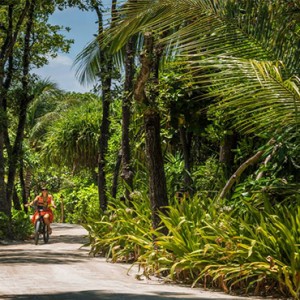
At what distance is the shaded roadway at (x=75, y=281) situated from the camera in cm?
973

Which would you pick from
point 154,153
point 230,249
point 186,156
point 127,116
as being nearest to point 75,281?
point 230,249

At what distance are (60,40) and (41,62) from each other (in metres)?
0.94

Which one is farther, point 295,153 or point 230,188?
point 230,188

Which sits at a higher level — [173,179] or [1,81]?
[1,81]

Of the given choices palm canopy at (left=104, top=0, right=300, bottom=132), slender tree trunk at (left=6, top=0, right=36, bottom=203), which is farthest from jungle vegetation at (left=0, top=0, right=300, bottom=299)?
slender tree trunk at (left=6, top=0, right=36, bottom=203)

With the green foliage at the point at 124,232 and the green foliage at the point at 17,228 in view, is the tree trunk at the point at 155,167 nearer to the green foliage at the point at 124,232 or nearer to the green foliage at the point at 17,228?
the green foliage at the point at 124,232

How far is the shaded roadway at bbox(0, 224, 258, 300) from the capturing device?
31.9 ft

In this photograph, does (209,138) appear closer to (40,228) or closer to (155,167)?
(155,167)

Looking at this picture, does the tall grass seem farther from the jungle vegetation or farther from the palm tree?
the palm tree

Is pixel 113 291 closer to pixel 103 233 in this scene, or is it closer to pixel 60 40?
pixel 103 233

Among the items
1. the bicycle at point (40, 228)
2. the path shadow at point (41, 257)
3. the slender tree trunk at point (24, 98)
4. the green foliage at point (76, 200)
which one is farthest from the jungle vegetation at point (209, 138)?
the green foliage at point (76, 200)

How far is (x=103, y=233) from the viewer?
17.4 m

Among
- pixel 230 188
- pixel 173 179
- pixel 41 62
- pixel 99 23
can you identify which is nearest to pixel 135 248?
pixel 230 188

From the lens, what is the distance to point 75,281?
11.6 meters
